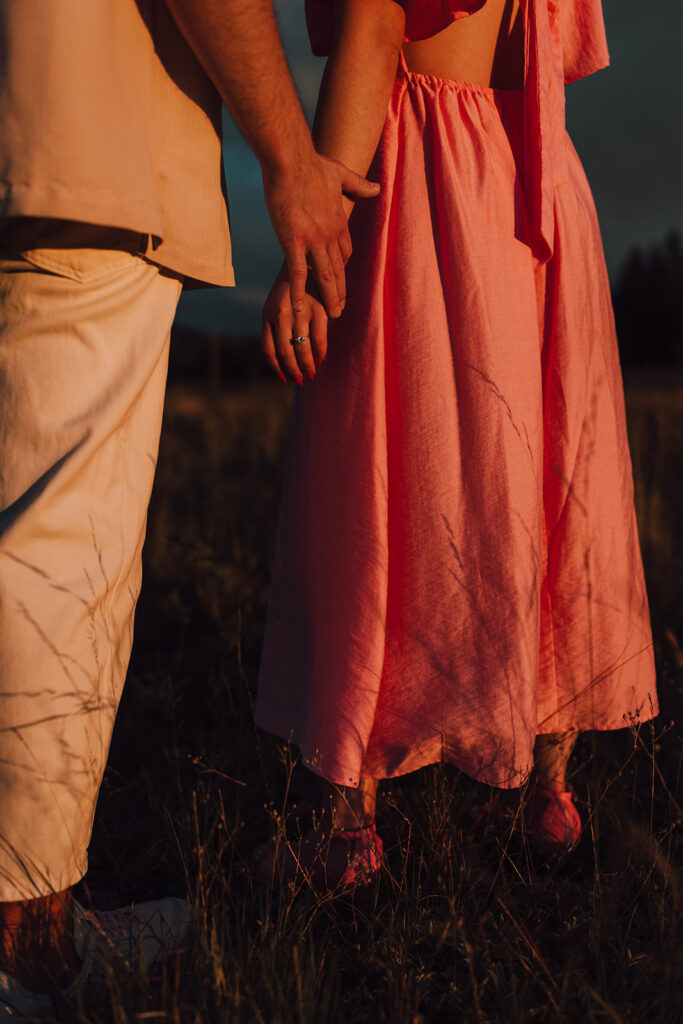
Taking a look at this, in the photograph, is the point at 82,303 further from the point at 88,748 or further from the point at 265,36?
the point at 88,748

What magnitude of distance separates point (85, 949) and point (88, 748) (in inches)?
12.1

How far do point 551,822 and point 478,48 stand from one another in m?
1.50

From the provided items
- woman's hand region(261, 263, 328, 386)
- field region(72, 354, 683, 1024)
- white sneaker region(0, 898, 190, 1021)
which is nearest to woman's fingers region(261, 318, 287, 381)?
woman's hand region(261, 263, 328, 386)

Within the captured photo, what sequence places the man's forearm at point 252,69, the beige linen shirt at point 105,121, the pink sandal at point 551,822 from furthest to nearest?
the pink sandal at point 551,822 < the man's forearm at point 252,69 < the beige linen shirt at point 105,121

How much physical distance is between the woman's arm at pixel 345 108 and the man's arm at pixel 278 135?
1.9 inches

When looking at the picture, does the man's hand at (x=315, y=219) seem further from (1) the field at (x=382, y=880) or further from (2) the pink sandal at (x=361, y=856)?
(2) the pink sandal at (x=361, y=856)

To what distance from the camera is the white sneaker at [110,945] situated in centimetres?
112

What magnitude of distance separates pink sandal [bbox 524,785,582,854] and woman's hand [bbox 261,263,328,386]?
3.15 feet

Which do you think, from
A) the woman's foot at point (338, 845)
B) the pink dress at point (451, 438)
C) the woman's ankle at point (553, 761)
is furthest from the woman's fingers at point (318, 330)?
the woman's ankle at point (553, 761)

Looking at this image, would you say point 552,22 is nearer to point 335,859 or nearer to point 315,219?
point 315,219

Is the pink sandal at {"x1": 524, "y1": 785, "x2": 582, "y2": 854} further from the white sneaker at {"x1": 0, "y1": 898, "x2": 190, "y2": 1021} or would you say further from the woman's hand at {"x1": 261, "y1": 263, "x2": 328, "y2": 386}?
the woman's hand at {"x1": 261, "y1": 263, "x2": 328, "y2": 386}

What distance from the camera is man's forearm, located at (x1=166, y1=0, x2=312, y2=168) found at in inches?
43.7

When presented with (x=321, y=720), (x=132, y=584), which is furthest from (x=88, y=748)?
(x=321, y=720)

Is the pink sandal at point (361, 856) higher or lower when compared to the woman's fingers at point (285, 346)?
lower
